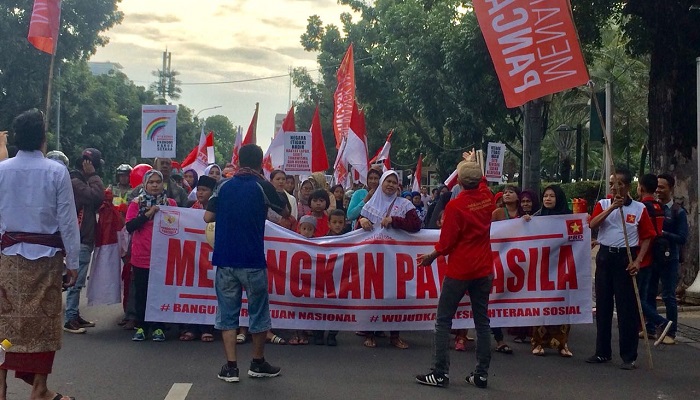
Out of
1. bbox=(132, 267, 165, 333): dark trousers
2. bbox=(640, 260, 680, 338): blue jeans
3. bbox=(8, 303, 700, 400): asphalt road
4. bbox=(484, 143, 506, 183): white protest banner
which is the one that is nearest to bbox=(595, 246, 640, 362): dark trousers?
bbox=(8, 303, 700, 400): asphalt road

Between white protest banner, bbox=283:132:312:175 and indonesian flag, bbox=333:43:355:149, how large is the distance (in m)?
1.06

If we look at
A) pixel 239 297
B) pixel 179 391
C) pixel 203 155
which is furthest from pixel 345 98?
pixel 179 391

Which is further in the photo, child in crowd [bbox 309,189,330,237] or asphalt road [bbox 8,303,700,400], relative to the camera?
child in crowd [bbox 309,189,330,237]

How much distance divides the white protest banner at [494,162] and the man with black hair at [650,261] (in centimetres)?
1046

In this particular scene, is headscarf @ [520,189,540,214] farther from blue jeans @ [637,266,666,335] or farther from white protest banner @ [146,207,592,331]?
blue jeans @ [637,266,666,335]

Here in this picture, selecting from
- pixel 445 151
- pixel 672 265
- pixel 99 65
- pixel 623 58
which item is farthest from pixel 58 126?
pixel 99 65

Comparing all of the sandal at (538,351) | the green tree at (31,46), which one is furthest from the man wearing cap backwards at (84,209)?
the green tree at (31,46)

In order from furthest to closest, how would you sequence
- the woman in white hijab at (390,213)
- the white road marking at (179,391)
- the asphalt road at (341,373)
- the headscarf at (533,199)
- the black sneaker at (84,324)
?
1. the black sneaker at (84,324)
2. the headscarf at (533,199)
3. the woman in white hijab at (390,213)
4. the asphalt road at (341,373)
5. the white road marking at (179,391)

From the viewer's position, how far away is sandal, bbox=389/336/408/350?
9.11 meters

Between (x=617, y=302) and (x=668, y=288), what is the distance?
5.55 ft

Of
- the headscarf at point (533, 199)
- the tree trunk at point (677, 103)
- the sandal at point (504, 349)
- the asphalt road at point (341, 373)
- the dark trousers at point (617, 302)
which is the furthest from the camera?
the tree trunk at point (677, 103)

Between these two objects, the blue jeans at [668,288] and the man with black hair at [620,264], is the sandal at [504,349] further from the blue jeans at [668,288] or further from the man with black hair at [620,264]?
the blue jeans at [668,288]

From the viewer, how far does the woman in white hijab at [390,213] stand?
909 cm

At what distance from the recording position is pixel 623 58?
4088cm
